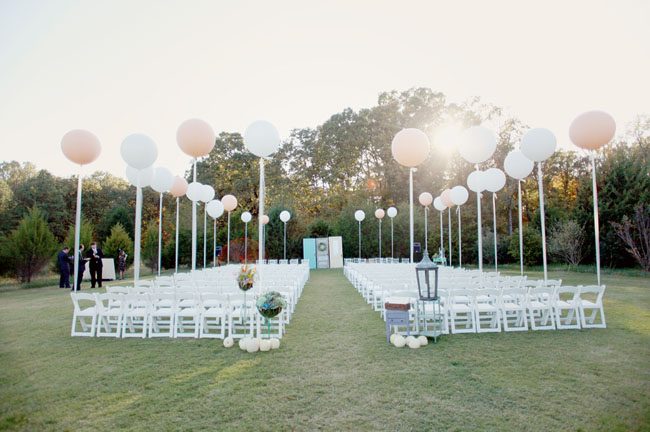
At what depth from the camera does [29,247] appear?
57.7 feet

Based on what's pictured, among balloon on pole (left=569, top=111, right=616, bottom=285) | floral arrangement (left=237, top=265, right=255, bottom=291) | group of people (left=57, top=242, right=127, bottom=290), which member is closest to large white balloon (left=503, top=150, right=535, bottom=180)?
balloon on pole (left=569, top=111, right=616, bottom=285)

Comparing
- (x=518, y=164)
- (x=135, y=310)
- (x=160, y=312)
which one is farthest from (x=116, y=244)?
(x=518, y=164)

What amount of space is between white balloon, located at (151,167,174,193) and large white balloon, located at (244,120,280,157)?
15.2 feet

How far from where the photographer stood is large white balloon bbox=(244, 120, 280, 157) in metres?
7.37

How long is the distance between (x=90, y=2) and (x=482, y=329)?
991 cm

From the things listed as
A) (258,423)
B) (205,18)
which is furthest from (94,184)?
(258,423)

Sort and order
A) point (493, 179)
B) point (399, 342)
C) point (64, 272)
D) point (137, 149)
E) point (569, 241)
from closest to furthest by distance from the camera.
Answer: point (399, 342) < point (137, 149) < point (493, 179) < point (64, 272) < point (569, 241)

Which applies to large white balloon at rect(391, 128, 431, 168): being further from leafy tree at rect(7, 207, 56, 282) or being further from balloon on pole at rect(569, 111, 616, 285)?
leafy tree at rect(7, 207, 56, 282)

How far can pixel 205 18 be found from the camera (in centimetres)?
1044

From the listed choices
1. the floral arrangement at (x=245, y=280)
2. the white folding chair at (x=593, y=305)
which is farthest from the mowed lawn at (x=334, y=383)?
the floral arrangement at (x=245, y=280)

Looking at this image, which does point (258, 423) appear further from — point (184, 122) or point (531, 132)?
point (531, 132)

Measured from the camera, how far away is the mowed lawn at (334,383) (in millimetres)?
3627

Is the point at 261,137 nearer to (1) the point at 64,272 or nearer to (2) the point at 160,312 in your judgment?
(2) the point at 160,312

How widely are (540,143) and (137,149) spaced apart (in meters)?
8.10
